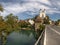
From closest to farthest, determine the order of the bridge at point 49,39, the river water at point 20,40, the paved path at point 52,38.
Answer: the bridge at point 49,39, the paved path at point 52,38, the river water at point 20,40

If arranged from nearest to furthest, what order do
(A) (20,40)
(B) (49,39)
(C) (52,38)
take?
1. (B) (49,39)
2. (C) (52,38)
3. (A) (20,40)

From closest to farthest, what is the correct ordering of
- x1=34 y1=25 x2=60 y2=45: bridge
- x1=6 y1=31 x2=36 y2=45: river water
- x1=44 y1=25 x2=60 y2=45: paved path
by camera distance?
x1=34 y1=25 x2=60 y2=45: bridge < x1=44 y1=25 x2=60 y2=45: paved path < x1=6 y1=31 x2=36 y2=45: river water

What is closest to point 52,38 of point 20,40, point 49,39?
point 49,39

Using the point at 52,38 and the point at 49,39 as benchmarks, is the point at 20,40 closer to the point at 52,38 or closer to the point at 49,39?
the point at 52,38

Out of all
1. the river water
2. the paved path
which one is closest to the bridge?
the paved path

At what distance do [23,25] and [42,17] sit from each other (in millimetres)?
16913

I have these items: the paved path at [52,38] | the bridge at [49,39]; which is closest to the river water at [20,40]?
the paved path at [52,38]

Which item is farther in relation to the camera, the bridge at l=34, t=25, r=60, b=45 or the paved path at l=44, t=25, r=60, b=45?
the paved path at l=44, t=25, r=60, b=45

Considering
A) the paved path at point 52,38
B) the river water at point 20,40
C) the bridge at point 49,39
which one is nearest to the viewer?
the bridge at point 49,39

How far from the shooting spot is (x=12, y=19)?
3885 inches

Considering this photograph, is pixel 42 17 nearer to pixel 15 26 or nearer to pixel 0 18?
pixel 15 26

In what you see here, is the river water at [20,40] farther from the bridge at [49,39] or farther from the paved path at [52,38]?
the bridge at [49,39]

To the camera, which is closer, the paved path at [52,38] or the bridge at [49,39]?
the bridge at [49,39]

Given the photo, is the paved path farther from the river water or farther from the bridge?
the river water
